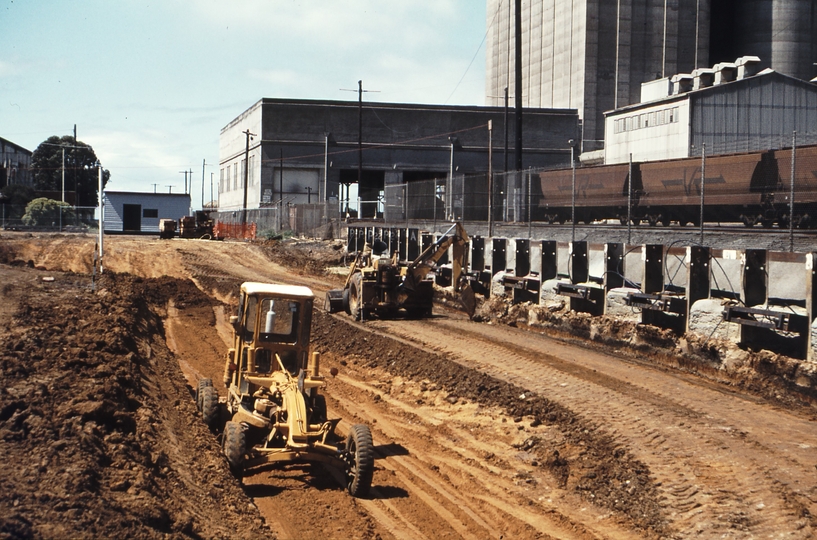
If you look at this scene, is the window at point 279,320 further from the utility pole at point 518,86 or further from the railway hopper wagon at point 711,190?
the utility pole at point 518,86

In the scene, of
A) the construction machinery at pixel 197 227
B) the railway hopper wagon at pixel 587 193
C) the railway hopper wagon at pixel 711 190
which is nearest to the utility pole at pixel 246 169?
the construction machinery at pixel 197 227

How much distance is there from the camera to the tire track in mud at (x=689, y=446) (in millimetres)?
9531

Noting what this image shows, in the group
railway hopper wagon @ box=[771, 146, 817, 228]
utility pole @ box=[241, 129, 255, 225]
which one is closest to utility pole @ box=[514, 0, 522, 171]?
railway hopper wagon @ box=[771, 146, 817, 228]

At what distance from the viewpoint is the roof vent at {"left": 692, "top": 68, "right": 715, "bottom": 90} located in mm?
56562

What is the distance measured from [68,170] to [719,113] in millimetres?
77913

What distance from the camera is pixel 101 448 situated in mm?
8969

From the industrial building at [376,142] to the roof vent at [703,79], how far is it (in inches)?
703

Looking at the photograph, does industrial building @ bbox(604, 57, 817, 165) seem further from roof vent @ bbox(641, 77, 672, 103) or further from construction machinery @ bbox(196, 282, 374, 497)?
construction machinery @ bbox(196, 282, 374, 497)

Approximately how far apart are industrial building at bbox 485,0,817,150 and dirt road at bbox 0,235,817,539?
57.8 meters

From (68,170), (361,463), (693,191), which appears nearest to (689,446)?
(361,463)

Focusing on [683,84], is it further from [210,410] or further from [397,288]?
[210,410]

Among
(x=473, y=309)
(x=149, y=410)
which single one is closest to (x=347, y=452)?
(x=149, y=410)

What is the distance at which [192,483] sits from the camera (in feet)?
31.4

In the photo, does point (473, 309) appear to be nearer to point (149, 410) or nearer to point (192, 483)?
point (149, 410)
